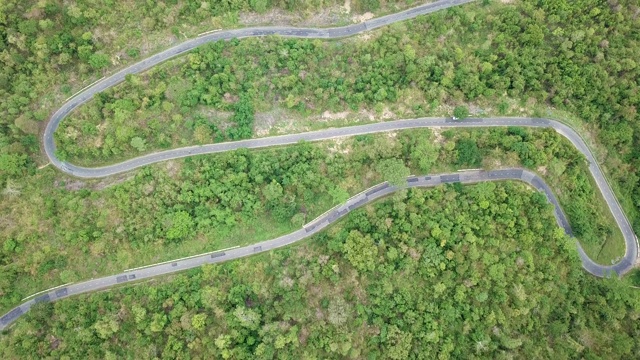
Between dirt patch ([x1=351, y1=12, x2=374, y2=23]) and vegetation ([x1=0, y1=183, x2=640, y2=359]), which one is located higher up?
dirt patch ([x1=351, y1=12, x2=374, y2=23])

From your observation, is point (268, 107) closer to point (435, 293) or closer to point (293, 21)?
point (293, 21)

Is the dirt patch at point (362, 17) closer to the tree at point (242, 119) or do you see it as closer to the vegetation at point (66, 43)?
the vegetation at point (66, 43)

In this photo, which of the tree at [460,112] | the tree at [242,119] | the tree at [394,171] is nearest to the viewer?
the tree at [394,171]

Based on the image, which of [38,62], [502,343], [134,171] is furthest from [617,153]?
[38,62]

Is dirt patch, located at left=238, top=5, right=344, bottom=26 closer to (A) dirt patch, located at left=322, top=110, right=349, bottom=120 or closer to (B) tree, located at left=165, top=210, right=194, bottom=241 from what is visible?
(A) dirt patch, located at left=322, top=110, right=349, bottom=120

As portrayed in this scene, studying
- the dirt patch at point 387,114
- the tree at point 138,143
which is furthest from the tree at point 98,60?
the dirt patch at point 387,114

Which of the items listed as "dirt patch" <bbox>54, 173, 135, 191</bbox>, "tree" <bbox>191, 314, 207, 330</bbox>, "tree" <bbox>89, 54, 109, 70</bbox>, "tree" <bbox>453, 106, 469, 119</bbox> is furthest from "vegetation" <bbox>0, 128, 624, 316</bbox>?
"tree" <bbox>89, 54, 109, 70</bbox>
